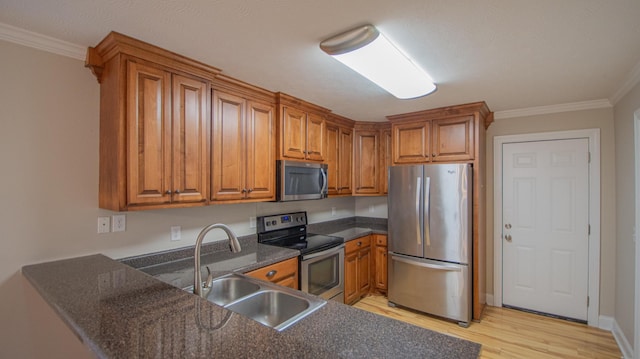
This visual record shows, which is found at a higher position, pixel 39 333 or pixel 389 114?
pixel 389 114

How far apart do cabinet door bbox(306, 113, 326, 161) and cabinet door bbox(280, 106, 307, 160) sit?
0.22 ft

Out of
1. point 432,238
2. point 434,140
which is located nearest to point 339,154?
point 434,140

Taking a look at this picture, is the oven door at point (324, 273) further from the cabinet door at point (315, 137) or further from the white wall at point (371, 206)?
the white wall at point (371, 206)

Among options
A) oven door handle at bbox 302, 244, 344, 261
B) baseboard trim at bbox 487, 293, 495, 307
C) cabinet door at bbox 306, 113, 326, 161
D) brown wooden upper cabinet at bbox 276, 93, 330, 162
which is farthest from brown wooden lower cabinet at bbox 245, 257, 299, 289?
baseboard trim at bbox 487, 293, 495, 307

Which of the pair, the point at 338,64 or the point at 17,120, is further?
the point at 338,64

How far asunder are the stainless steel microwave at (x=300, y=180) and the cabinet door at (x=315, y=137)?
0.37 ft

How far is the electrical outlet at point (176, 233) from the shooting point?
226 centimetres

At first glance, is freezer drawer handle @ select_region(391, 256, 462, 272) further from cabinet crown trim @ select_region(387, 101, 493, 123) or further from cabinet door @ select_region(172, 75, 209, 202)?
cabinet door @ select_region(172, 75, 209, 202)

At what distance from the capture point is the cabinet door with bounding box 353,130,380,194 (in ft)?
13.1

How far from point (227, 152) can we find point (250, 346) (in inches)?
67.2

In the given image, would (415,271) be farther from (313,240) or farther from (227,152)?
(227,152)

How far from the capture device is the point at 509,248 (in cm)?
344

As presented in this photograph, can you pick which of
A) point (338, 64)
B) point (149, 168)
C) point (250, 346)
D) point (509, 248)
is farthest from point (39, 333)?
point (509, 248)

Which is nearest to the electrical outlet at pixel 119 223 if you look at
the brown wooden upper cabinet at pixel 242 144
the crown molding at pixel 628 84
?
the brown wooden upper cabinet at pixel 242 144
